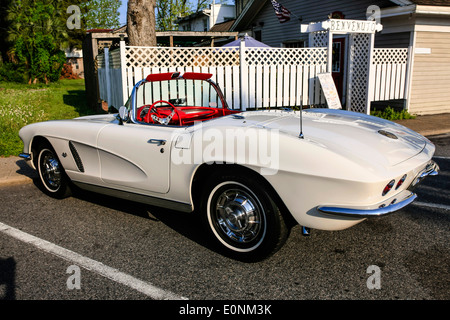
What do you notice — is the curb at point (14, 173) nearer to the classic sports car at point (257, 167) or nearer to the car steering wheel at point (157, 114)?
the classic sports car at point (257, 167)

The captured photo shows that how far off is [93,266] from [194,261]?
82 cm

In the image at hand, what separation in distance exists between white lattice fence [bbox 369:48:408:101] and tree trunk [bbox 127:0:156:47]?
623 cm

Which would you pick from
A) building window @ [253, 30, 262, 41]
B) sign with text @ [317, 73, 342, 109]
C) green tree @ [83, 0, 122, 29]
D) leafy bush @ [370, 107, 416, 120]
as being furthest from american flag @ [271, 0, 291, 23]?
green tree @ [83, 0, 122, 29]

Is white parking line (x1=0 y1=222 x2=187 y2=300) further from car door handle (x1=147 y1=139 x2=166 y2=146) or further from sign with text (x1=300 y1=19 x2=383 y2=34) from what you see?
sign with text (x1=300 y1=19 x2=383 y2=34)

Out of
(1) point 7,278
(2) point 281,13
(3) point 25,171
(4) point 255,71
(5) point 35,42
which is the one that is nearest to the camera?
(1) point 7,278

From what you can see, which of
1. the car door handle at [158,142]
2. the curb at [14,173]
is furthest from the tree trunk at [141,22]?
the car door handle at [158,142]

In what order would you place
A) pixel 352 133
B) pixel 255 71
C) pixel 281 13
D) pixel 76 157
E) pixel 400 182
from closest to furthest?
pixel 400 182
pixel 352 133
pixel 76 157
pixel 255 71
pixel 281 13

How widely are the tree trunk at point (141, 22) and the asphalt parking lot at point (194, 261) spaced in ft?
21.5

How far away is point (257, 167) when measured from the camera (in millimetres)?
3006

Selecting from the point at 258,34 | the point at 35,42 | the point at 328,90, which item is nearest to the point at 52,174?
the point at 328,90

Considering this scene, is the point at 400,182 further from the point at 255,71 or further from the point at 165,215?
the point at 255,71

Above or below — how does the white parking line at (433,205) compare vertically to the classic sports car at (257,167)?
below

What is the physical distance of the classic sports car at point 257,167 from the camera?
2818 mm

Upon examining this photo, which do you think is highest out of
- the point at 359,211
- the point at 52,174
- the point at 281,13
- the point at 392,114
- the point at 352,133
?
the point at 281,13
